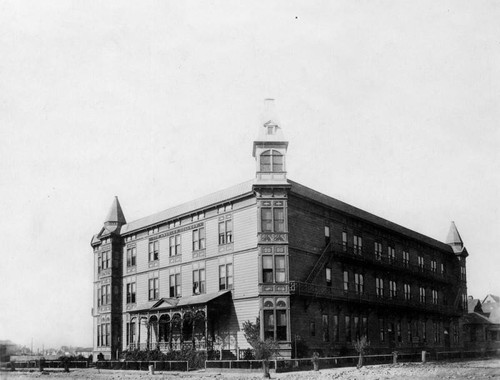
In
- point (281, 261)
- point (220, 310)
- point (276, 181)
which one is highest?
point (276, 181)

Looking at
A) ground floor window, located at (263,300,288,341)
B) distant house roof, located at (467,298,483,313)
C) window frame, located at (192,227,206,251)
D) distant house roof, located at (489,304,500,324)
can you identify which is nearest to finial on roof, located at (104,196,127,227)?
window frame, located at (192,227,206,251)

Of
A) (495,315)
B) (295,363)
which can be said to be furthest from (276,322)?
(495,315)

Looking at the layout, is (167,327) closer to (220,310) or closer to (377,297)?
(220,310)

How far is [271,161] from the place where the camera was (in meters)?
44.8

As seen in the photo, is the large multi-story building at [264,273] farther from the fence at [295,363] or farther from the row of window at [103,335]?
the fence at [295,363]

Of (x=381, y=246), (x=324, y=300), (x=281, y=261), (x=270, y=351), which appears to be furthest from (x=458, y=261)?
(x=270, y=351)

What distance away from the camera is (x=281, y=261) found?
43969mm

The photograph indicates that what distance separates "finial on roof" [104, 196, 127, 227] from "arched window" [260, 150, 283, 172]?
21716 millimetres

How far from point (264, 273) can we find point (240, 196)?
19.3ft

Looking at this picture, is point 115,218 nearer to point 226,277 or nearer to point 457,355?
point 226,277

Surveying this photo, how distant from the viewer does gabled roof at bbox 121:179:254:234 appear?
4570 cm

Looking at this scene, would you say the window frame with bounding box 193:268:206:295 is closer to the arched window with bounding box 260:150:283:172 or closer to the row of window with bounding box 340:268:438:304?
the row of window with bounding box 340:268:438:304

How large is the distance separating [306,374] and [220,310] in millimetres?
13171

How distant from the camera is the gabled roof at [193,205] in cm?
4570
